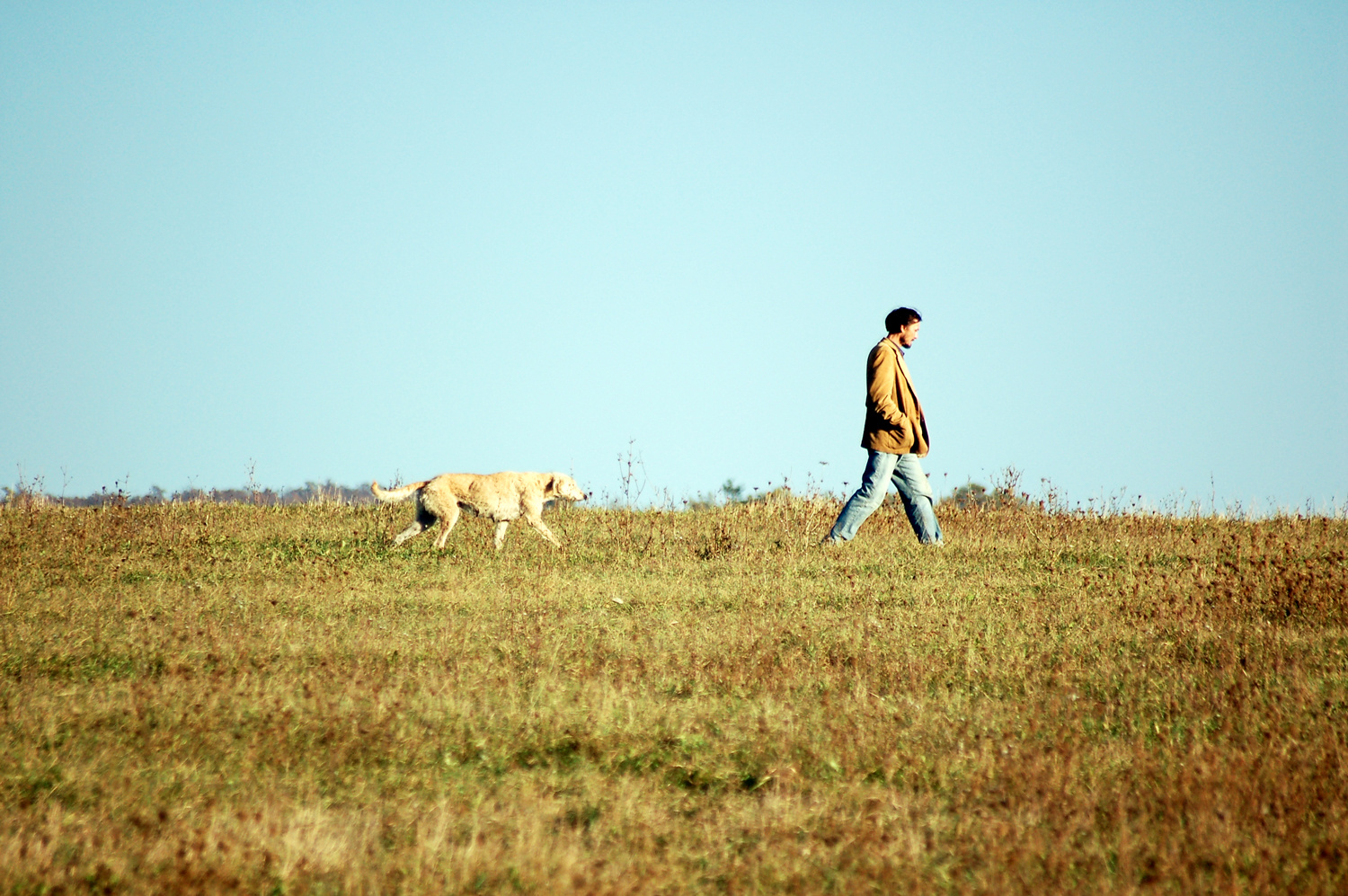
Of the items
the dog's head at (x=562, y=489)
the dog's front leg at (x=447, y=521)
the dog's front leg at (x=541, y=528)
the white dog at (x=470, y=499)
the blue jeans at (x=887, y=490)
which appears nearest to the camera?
the blue jeans at (x=887, y=490)

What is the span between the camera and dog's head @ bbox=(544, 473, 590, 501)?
43.8 feet

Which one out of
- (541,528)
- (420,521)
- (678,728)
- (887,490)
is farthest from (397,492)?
(678,728)

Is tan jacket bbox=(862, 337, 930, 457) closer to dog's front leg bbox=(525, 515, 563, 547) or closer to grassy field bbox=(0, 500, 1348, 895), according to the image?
grassy field bbox=(0, 500, 1348, 895)

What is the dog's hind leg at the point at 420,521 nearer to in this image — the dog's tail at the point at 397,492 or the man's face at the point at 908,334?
the dog's tail at the point at 397,492

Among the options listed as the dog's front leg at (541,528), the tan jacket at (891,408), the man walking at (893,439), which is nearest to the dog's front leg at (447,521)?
the dog's front leg at (541,528)

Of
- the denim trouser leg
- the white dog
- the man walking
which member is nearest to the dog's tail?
the white dog

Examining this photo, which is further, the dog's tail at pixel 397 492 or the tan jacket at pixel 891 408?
the dog's tail at pixel 397 492

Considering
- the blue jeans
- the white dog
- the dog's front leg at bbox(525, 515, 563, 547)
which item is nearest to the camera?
the blue jeans

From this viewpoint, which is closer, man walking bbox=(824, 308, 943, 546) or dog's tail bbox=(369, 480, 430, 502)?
man walking bbox=(824, 308, 943, 546)

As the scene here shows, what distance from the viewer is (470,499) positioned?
12.5 metres

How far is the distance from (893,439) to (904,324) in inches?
49.8

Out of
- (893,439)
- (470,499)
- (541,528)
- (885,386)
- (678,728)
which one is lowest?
(678,728)

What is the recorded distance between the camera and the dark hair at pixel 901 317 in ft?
37.7

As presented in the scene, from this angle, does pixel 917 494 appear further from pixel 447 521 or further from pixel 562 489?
pixel 447 521
